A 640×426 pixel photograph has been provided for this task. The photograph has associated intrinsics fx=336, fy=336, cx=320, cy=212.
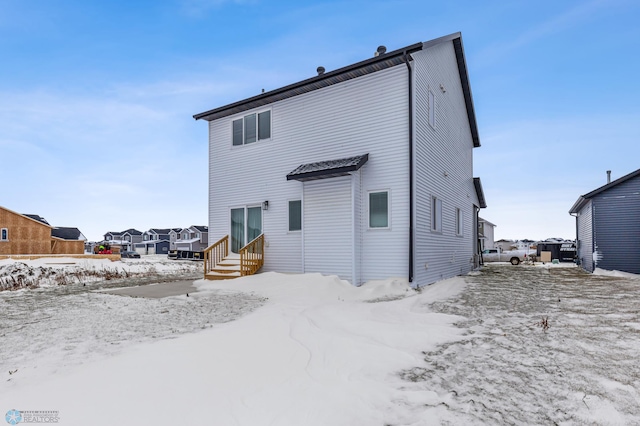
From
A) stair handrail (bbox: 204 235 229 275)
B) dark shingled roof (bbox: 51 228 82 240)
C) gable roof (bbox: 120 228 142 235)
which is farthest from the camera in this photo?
gable roof (bbox: 120 228 142 235)

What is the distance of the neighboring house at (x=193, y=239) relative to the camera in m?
58.5

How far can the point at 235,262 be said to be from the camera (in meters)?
12.4

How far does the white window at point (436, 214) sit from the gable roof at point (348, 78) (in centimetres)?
473

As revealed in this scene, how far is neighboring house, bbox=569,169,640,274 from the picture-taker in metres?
14.7

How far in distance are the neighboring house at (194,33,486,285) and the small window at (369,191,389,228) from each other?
1.2 inches

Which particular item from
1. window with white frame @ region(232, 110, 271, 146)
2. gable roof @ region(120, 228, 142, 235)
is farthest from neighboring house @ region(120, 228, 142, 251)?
window with white frame @ region(232, 110, 271, 146)

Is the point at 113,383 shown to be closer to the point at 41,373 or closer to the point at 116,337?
the point at 41,373

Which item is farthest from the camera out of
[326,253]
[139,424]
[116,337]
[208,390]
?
[326,253]

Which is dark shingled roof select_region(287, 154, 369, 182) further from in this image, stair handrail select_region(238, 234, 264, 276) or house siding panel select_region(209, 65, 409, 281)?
stair handrail select_region(238, 234, 264, 276)

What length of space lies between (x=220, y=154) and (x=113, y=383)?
11.8 metres

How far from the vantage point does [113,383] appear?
325 cm

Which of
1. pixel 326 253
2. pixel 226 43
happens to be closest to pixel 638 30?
pixel 326 253

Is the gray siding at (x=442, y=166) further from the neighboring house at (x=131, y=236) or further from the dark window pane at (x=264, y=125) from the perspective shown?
the neighboring house at (x=131, y=236)

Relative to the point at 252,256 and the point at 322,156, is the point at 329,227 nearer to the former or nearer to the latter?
the point at 322,156
